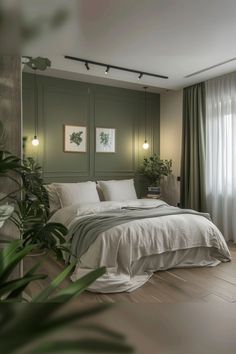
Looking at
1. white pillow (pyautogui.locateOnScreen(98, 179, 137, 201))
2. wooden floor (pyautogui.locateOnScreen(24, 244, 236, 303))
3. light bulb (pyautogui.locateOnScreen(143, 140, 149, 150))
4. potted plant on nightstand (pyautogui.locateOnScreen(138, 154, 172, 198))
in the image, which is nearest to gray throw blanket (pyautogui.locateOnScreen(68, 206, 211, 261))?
wooden floor (pyautogui.locateOnScreen(24, 244, 236, 303))

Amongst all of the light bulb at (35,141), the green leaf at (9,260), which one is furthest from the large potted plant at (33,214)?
the light bulb at (35,141)

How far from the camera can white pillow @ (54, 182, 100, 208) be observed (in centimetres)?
411

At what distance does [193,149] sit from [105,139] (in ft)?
5.27

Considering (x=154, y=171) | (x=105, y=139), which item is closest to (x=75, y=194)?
(x=105, y=139)

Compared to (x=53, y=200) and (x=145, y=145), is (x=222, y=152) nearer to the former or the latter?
(x=145, y=145)

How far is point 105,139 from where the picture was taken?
5227 millimetres

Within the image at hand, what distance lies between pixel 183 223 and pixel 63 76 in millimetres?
3134

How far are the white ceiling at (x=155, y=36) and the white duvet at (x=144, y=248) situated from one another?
1.85 metres

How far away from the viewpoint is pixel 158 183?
5.64 metres

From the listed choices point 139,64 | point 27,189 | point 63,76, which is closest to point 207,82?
point 139,64

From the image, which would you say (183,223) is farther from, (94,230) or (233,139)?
(233,139)

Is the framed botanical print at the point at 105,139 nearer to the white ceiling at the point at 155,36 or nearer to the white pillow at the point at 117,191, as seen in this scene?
the white pillow at the point at 117,191

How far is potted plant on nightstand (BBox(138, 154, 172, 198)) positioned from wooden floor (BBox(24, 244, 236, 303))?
2089 millimetres

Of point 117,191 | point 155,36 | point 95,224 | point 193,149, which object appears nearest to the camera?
point 155,36
